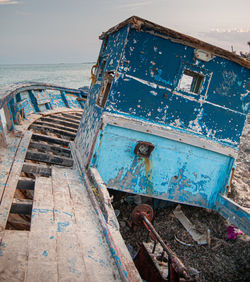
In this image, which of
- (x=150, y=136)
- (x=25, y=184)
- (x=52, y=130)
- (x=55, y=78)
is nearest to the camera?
(x=25, y=184)

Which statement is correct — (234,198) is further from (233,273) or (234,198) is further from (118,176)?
(118,176)

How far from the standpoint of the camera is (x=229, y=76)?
434cm

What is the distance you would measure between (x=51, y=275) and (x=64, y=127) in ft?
17.9

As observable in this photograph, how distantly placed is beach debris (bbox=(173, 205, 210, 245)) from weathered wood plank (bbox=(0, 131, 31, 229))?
11.8ft

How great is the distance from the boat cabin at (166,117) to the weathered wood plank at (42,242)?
4.75 feet

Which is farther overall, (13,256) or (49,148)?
(49,148)

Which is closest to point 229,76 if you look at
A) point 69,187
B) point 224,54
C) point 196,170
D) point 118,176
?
point 224,54

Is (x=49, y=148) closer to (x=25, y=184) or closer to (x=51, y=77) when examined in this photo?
(x=25, y=184)

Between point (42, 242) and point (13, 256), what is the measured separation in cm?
27

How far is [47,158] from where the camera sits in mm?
4223

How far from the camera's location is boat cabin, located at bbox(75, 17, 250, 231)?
395 centimetres

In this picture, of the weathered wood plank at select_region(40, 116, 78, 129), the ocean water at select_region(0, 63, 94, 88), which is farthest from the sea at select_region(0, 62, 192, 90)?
the weathered wood plank at select_region(40, 116, 78, 129)

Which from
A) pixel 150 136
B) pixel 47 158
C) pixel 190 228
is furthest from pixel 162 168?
pixel 47 158

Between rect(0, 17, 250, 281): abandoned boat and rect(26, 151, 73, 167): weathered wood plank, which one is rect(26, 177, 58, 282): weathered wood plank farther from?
rect(26, 151, 73, 167): weathered wood plank
